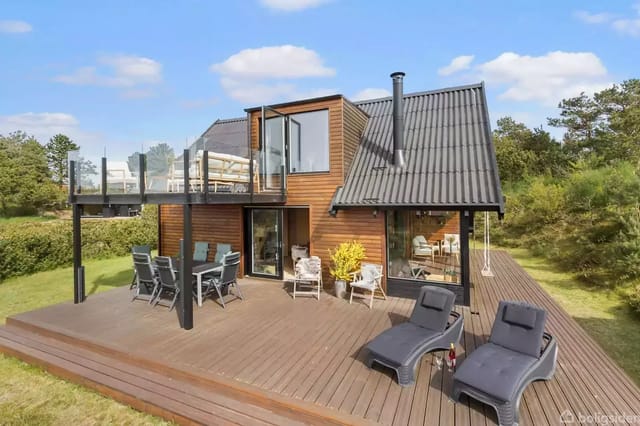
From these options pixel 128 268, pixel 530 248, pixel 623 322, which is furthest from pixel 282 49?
pixel 623 322

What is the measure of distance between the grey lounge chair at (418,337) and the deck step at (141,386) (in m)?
1.24

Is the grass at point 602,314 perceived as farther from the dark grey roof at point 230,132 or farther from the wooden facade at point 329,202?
the dark grey roof at point 230,132

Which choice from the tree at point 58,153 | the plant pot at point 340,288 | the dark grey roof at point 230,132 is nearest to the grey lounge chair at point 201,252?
the dark grey roof at point 230,132

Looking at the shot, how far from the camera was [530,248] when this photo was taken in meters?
13.9

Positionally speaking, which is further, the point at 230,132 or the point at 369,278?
the point at 230,132

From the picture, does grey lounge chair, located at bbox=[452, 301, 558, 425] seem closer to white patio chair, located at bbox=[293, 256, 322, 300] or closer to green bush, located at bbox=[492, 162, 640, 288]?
white patio chair, located at bbox=[293, 256, 322, 300]

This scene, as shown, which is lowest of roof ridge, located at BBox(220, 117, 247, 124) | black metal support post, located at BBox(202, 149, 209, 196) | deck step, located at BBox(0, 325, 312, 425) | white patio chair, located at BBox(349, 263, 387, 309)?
deck step, located at BBox(0, 325, 312, 425)

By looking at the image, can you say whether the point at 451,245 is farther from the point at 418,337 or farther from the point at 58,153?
the point at 58,153

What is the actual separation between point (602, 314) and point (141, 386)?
28.5ft

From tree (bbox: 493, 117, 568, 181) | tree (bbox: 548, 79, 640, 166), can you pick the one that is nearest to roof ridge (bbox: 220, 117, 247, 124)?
tree (bbox: 548, 79, 640, 166)

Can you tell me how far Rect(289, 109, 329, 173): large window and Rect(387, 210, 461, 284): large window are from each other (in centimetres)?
217

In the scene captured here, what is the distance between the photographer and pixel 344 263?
6.72 meters

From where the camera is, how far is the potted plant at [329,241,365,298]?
6.70 metres

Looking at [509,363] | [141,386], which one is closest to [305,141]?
[141,386]
